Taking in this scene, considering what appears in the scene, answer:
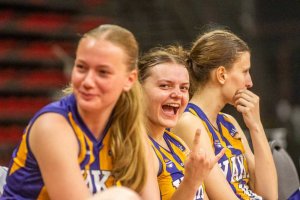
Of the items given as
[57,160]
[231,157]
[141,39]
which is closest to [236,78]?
[231,157]

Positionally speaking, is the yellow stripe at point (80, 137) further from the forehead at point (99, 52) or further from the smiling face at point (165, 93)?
the smiling face at point (165, 93)

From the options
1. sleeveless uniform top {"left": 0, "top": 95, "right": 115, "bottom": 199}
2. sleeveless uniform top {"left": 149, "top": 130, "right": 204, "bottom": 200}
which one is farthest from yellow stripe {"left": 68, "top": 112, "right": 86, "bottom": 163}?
sleeveless uniform top {"left": 149, "top": 130, "right": 204, "bottom": 200}

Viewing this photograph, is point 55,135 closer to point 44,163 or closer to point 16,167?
point 44,163

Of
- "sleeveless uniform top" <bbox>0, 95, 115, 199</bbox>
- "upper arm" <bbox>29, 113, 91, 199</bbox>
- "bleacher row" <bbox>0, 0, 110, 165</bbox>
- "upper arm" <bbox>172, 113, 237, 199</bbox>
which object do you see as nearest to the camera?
"upper arm" <bbox>29, 113, 91, 199</bbox>

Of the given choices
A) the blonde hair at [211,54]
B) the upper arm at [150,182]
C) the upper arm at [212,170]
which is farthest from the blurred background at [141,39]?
the upper arm at [150,182]

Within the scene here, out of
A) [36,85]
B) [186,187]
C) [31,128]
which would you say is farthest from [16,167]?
[36,85]

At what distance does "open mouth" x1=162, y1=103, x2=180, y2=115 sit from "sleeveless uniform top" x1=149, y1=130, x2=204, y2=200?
0.42ft

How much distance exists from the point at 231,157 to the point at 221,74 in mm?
352

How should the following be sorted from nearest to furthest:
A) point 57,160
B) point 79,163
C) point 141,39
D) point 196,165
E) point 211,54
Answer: point 57,160
point 79,163
point 196,165
point 211,54
point 141,39

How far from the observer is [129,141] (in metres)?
2.17

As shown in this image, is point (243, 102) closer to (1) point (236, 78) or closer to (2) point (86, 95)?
(1) point (236, 78)

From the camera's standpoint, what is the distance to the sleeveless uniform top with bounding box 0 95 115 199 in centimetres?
203

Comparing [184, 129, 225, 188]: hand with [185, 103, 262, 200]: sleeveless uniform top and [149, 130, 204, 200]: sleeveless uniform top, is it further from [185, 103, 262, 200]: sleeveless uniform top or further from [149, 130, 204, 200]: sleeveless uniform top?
[185, 103, 262, 200]: sleeveless uniform top

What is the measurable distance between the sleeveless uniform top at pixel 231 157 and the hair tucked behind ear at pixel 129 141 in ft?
2.04
